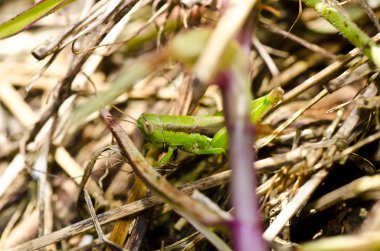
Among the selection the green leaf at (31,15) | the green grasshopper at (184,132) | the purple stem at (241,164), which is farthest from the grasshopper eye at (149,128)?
the purple stem at (241,164)

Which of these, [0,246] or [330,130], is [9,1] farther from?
[330,130]

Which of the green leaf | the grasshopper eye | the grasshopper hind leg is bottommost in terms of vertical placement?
the grasshopper hind leg

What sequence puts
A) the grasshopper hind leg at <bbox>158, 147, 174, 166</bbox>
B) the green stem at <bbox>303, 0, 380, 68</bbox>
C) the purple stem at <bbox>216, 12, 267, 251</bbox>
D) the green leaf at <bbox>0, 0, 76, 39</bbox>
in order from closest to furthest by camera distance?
the purple stem at <bbox>216, 12, 267, 251</bbox> < the green stem at <bbox>303, 0, 380, 68</bbox> < the green leaf at <bbox>0, 0, 76, 39</bbox> < the grasshopper hind leg at <bbox>158, 147, 174, 166</bbox>

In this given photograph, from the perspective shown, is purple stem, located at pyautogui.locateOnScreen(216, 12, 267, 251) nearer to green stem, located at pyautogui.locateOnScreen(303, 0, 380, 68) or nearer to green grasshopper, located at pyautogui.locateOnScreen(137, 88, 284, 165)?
green stem, located at pyautogui.locateOnScreen(303, 0, 380, 68)

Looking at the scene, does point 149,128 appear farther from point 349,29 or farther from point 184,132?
point 349,29

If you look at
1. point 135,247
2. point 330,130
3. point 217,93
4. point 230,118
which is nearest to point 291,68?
point 217,93

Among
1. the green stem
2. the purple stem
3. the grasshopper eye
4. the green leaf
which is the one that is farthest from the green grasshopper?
the purple stem
